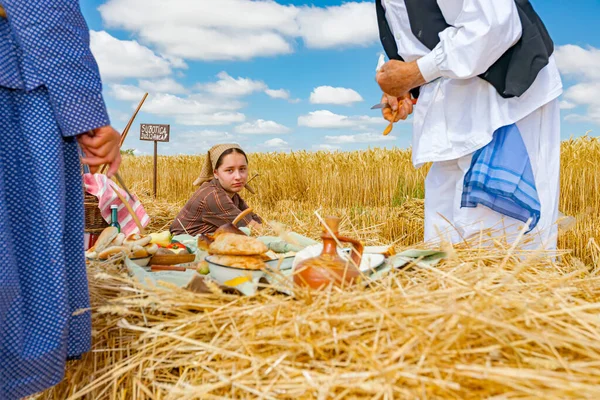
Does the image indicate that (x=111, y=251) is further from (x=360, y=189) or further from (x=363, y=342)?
(x=360, y=189)

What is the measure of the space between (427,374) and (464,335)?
11 centimetres

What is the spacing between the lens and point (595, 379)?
926 millimetres

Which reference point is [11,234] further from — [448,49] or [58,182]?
[448,49]

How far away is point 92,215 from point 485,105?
2796mm

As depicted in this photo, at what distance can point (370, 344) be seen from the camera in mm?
1044

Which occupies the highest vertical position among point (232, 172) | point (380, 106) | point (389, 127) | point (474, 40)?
point (474, 40)

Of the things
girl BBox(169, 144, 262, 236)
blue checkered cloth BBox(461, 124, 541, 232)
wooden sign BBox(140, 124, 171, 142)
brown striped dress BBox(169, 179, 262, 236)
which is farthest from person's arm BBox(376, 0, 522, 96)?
wooden sign BBox(140, 124, 171, 142)

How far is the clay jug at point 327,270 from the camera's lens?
1.21 metres

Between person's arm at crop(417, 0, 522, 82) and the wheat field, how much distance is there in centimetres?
261

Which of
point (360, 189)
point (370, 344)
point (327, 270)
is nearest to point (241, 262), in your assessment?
point (327, 270)

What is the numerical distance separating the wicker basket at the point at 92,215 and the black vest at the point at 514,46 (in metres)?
2.58

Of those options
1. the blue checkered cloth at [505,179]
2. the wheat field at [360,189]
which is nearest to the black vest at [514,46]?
the blue checkered cloth at [505,179]

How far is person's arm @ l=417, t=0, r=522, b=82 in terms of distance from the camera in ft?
6.01

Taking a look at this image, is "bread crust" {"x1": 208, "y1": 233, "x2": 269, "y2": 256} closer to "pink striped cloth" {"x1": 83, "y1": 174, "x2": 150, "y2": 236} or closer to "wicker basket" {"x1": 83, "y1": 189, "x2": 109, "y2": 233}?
"pink striped cloth" {"x1": 83, "y1": 174, "x2": 150, "y2": 236}
